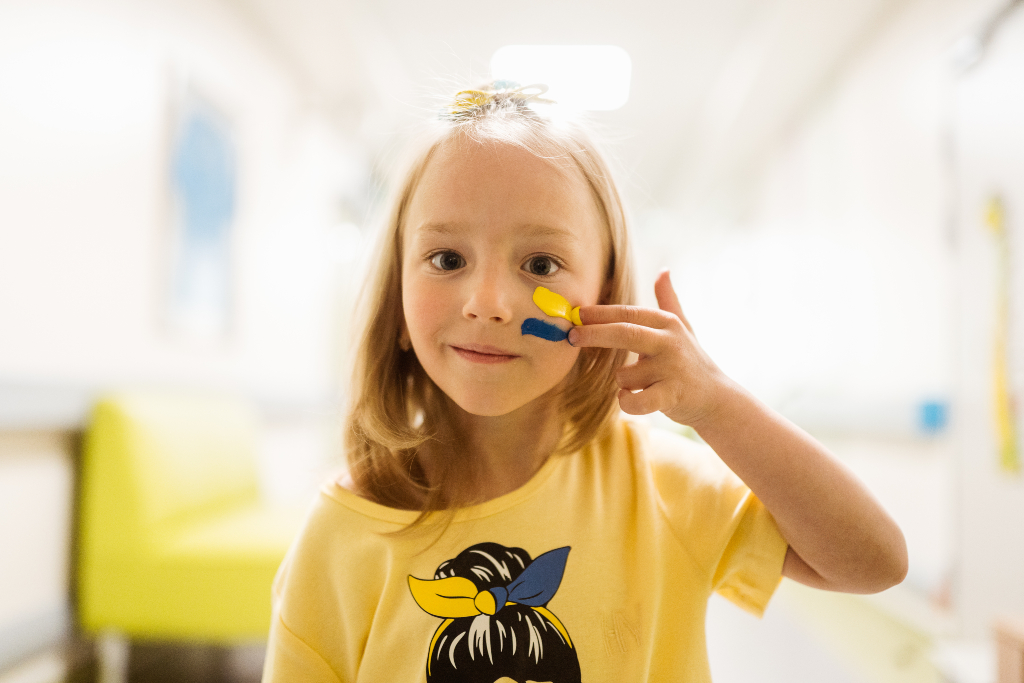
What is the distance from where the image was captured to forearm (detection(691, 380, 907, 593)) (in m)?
0.64

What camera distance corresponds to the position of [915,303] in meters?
2.69

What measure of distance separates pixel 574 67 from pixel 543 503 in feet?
11.7

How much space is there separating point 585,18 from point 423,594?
128 inches

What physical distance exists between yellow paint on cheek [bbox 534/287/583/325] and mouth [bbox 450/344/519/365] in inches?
2.3

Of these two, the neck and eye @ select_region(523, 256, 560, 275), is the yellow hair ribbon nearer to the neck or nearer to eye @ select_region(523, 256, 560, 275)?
the neck

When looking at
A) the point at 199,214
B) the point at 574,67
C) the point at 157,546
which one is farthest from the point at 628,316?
the point at 574,67

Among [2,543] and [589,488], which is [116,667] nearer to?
[2,543]

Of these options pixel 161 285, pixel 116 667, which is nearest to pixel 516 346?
pixel 116 667

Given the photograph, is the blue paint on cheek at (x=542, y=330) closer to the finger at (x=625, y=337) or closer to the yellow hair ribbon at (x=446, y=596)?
the finger at (x=625, y=337)

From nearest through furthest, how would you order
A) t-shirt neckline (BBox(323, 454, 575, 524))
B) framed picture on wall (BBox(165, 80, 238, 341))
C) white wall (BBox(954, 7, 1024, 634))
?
t-shirt neckline (BBox(323, 454, 575, 524)) < white wall (BBox(954, 7, 1024, 634)) < framed picture on wall (BBox(165, 80, 238, 341))

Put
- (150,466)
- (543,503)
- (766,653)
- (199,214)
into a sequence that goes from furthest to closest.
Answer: (199,214) → (766,653) → (150,466) → (543,503)

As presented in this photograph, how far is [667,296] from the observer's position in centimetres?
72

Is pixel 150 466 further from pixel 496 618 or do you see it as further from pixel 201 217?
pixel 496 618

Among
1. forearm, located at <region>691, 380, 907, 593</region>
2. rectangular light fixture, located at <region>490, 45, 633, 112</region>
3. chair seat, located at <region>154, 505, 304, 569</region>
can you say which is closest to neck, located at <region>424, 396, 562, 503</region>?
forearm, located at <region>691, 380, 907, 593</region>
